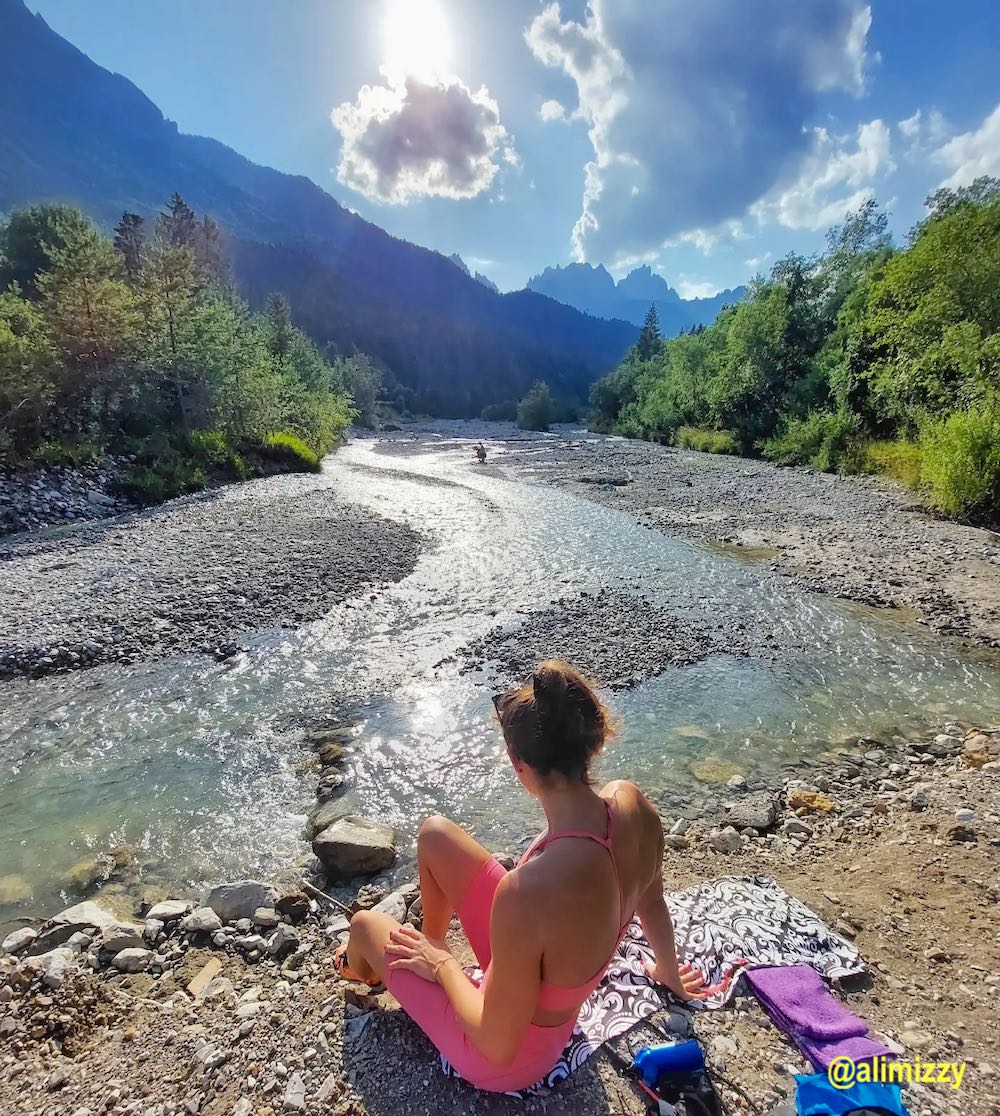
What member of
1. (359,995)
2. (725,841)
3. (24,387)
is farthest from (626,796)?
(24,387)

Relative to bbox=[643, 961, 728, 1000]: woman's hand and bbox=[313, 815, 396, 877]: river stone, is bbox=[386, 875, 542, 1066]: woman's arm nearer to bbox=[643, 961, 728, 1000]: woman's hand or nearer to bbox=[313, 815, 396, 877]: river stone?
bbox=[643, 961, 728, 1000]: woman's hand

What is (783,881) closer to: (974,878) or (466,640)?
(974,878)

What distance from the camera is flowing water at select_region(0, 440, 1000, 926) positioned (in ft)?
18.8

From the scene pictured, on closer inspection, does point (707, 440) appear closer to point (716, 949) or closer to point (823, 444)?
point (823, 444)

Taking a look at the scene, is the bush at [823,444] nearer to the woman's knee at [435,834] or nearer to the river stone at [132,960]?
the woman's knee at [435,834]

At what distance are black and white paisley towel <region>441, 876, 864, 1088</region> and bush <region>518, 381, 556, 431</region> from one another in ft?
289

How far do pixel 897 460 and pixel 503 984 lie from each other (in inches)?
1209

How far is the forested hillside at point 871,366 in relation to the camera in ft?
68.4

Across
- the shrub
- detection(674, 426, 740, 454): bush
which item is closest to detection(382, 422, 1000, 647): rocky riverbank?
detection(674, 426, 740, 454): bush

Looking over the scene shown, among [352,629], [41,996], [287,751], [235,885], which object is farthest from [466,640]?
[41,996]

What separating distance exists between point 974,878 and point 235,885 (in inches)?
226

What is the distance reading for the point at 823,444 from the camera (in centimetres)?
3291

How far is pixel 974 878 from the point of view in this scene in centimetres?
441

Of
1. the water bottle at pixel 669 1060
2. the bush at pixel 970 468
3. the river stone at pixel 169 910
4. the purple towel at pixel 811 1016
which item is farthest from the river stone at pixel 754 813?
the bush at pixel 970 468
